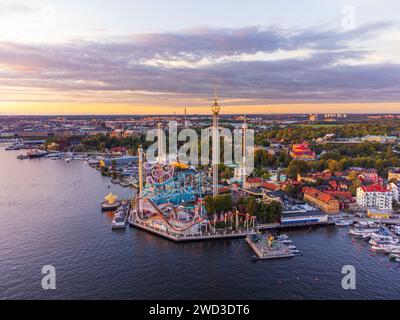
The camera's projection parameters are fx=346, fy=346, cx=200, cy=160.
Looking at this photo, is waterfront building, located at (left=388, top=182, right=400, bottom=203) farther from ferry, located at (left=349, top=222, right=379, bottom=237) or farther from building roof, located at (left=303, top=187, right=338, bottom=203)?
ferry, located at (left=349, top=222, right=379, bottom=237)

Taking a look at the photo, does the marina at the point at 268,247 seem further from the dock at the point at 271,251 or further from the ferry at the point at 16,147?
the ferry at the point at 16,147

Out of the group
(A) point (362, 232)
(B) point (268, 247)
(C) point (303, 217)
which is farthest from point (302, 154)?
(B) point (268, 247)

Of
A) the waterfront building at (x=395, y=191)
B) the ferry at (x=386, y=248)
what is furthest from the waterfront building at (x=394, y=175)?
the ferry at (x=386, y=248)

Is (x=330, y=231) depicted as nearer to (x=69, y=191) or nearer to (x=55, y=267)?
(x=55, y=267)

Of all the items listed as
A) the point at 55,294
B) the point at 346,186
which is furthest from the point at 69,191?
the point at 346,186

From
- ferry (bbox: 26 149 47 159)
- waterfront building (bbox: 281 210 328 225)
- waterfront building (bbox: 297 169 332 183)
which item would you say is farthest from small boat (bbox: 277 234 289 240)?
ferry (bbox: 26 149 47 159)

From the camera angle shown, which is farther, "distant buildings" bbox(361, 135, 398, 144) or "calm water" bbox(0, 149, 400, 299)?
"distant buildings" bbox(361, 135, 398, 144)

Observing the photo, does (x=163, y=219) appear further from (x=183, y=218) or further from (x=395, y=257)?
(x=395, y=257)
